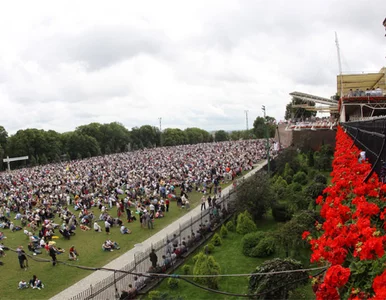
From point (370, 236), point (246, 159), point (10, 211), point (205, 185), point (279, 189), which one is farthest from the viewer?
point (246, 159)

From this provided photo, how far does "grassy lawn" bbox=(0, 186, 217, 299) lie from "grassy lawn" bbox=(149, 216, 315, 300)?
4150 mm

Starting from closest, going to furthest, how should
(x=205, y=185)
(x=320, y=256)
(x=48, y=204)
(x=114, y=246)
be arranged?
(x=320, y=256) → (x=114, y=246) → (x=48, y=204) → (x=205, y=185)

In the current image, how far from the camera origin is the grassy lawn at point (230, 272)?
40.3ft

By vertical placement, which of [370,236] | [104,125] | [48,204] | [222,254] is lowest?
[222,254]

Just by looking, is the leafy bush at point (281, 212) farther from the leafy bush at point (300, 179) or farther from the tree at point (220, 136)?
the tree at point (220, 136)

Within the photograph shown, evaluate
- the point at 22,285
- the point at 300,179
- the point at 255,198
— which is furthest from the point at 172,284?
the point at 300,179

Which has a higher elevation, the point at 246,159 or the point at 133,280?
the point at 246,159

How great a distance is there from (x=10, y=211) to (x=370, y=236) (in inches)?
1188

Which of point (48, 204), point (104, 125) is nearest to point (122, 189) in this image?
point (48, 204)

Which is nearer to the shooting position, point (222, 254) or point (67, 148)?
point (222, 254)

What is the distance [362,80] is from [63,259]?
40.5 m

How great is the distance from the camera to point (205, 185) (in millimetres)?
32094

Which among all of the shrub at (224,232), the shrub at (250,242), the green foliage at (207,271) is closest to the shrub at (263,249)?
the shrub at (250,242)

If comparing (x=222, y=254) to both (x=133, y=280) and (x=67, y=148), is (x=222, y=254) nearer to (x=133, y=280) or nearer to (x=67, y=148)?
(x=133, y=280)
